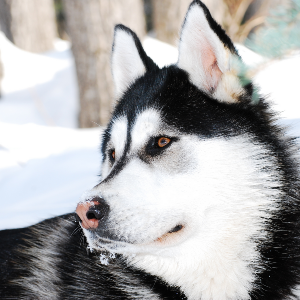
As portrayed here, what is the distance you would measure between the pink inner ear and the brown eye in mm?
370

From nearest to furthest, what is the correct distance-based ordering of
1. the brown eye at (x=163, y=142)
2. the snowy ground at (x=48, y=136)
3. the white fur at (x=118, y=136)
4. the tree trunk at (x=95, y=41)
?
the brown eye at (x=163, y=142) < the white fur at (x=118, y=136) < the snowy ground at (x=48, y=136) < the tree trunk at (x=95, y=41)

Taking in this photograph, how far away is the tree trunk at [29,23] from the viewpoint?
10625 millimetres

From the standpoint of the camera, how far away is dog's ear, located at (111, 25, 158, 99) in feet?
7.68

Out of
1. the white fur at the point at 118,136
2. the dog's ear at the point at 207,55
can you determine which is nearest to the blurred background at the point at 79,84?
the dog's ear at the point at 207,55

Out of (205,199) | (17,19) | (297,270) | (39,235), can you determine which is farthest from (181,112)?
(17,19)

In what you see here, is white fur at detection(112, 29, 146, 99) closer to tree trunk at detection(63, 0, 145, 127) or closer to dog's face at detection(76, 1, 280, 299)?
dog's face at detection(76, 1, 280, 299)

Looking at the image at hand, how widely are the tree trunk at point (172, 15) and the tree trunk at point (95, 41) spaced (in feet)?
3.66

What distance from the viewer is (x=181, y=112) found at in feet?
6.44

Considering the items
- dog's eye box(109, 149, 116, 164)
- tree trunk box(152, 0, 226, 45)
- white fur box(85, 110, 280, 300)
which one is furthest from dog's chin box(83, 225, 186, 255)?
tree trunk box(152, 0, 226, 45)

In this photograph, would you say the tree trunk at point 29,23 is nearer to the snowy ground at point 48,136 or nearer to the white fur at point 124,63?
the snowy ground at point 48,136

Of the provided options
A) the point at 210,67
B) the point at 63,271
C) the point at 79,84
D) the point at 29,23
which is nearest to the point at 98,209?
the point at 63,271

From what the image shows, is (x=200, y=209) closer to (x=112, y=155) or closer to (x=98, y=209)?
(x=98, y=209)

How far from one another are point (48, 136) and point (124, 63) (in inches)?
121

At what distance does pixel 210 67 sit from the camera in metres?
1.97
